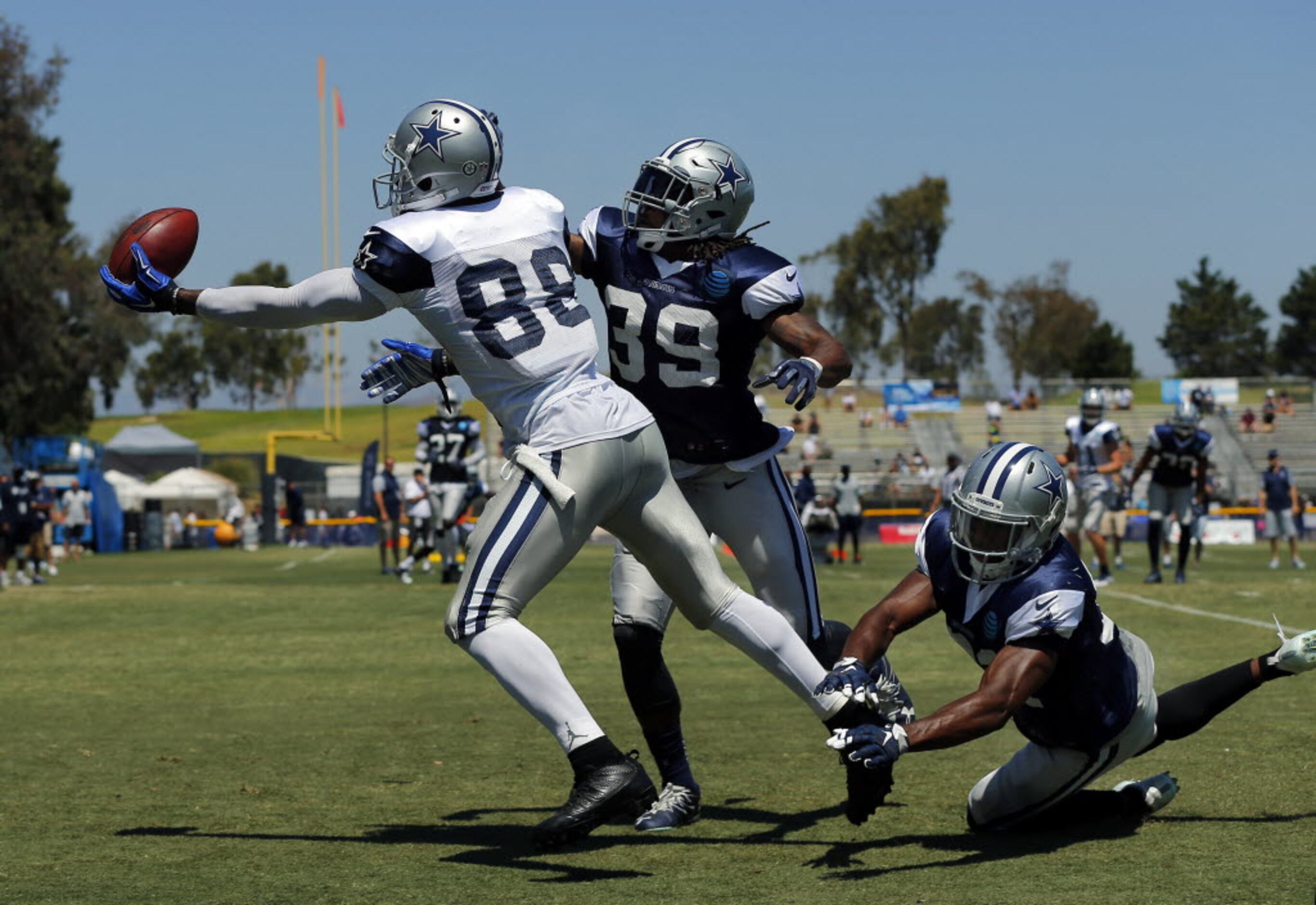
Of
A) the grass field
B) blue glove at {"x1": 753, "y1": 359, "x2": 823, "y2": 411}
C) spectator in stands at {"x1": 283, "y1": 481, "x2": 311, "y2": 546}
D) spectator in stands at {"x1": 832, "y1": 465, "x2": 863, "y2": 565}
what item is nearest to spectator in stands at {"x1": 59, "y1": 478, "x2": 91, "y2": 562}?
spectator in stands at {"x1": 283, "y1": 481, "x2": 311, "y2": 546}

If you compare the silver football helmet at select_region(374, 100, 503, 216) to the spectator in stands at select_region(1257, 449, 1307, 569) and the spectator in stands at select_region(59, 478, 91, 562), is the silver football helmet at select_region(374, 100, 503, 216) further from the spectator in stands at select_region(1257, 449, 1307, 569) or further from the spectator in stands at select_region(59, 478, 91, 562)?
the spectator in stands at select_region(59, 478, 91, 562)

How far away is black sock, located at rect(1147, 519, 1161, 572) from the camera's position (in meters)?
16.7

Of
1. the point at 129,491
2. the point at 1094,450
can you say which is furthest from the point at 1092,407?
the point at 129,491

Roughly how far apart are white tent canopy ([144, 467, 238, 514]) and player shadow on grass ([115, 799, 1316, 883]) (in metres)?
45.8

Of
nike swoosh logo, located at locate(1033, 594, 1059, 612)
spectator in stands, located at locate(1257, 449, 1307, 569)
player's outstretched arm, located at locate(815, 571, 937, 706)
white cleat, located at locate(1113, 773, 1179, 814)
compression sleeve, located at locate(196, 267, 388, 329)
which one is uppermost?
compression sleeve, located at locate(196, 267, 388, 329)

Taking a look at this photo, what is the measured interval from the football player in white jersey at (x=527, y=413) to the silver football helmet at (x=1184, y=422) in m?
12.8

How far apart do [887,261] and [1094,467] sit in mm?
59786

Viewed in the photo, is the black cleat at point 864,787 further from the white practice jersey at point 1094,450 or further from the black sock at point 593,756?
the white practice jersey at point 1094,450

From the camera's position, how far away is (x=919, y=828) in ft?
16.2

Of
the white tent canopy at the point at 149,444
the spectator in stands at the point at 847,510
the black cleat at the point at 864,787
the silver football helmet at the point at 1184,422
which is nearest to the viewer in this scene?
the black cleat at the point at 864,787

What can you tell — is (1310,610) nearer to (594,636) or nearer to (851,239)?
(594,636)

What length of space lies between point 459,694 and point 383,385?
4.02 meters

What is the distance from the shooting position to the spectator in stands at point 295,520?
41.6 meters

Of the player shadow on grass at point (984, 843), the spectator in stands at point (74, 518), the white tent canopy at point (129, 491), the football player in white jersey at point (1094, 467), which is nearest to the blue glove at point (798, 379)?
the player shadow on grass at point (984, 843)
